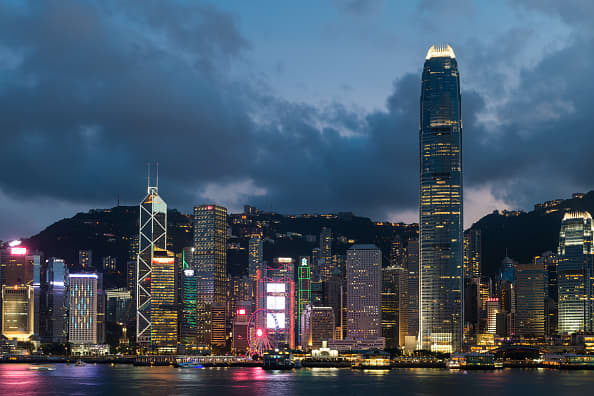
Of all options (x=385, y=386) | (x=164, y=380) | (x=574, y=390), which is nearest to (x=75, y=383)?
(x=164, y=380)

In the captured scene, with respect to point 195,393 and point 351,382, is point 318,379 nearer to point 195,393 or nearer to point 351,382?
point 351,382

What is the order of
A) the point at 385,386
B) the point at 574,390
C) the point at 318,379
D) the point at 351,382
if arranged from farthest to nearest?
the point at 318,379 < the point at 351,382 < the point at 385,386 < the point at 574,390

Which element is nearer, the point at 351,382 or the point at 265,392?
the point at 265,392

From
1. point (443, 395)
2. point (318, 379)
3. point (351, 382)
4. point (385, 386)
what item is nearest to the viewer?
point (443, 395)

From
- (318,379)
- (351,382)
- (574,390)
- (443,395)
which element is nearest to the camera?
(443,395)

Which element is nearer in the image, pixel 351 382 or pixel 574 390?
pixel 574 390

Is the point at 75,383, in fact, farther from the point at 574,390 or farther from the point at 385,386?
the point at 574,390

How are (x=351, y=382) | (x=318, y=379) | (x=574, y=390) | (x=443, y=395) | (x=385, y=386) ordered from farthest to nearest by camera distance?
(x=318, y=379) < (x=351, y=382) < (x=385, y=386) < (x=574, y=390) < (x=443, y=395)

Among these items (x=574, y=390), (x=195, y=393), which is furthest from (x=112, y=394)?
(x=574, y=390)
